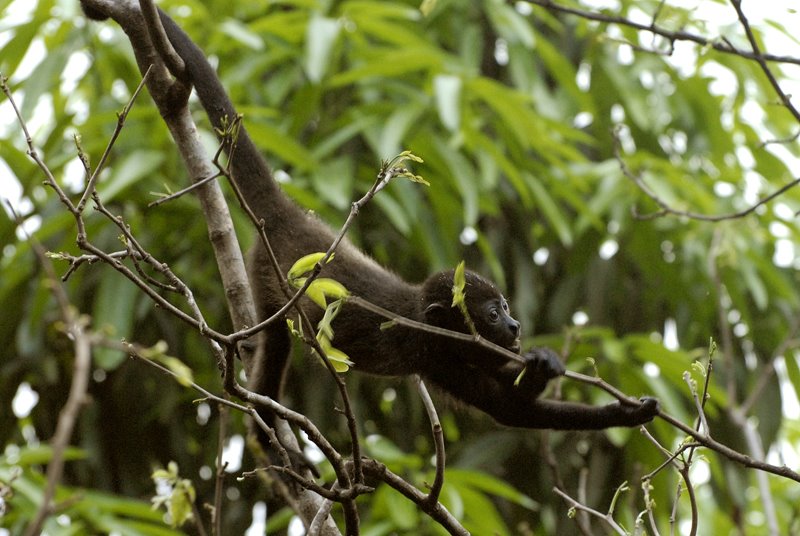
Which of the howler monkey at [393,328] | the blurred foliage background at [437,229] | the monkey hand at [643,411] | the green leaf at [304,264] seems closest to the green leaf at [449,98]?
the blurred foliage background at [437,229]

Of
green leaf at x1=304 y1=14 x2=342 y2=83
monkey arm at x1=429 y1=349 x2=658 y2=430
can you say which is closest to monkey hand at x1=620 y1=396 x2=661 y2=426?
monkey arm at x1=429 y1=349 x2=658 y2=430

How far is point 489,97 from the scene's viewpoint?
478 centimetres

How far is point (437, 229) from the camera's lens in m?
5.11

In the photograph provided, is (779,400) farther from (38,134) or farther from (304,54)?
(38,134)

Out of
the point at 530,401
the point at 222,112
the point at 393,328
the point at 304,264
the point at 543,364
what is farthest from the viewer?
the point at 393,328

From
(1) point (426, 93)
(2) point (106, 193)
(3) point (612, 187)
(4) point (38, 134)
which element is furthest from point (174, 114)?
(4) point (38, 134)

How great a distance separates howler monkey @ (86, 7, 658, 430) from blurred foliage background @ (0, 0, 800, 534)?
0.30 metres

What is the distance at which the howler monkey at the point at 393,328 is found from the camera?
3.81 meters

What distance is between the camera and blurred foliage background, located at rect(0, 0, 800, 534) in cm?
469

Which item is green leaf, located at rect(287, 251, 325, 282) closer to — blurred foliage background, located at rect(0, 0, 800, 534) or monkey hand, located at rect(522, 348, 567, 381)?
monkey hand, located at rect(522, 348, 567, 381)

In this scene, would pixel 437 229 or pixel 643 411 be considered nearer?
pixel 643 411

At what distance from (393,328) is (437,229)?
120 cm

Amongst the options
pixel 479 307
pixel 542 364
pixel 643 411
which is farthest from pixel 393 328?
pixel 643 411

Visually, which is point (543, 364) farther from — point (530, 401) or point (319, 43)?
point (319, 43)
